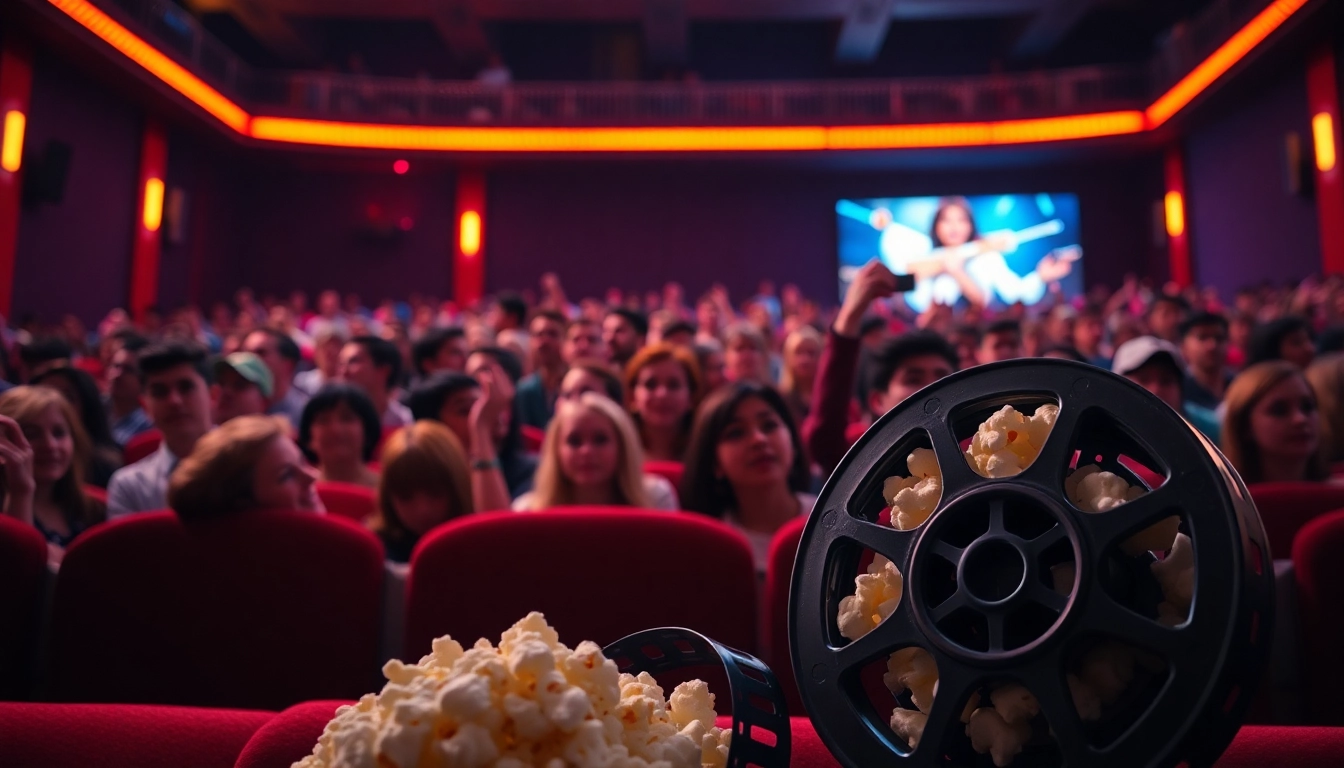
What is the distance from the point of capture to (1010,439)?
611mm

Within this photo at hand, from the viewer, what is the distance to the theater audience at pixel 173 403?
2.69 meters

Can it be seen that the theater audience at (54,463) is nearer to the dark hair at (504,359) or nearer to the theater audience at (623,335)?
the dark hair at (504,359)

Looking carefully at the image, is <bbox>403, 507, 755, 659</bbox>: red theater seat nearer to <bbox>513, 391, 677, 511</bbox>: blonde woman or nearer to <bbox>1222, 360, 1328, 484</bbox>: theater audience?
<bbox>513, 391, 677, 511</bbox>: blonde woman

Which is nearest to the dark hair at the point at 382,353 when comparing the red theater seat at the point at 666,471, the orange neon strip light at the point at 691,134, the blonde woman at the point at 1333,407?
the red theater seat at the point at 666,471

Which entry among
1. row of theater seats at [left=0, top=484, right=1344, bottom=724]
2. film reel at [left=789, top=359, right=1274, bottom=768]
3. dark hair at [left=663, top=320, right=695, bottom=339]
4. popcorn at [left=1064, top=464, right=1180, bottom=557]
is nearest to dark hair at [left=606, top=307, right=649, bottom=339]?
dark hair at [left=663, top=320, right=695, bottom=339]

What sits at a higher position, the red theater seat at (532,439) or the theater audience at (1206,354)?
the theater audience at (1206,354)

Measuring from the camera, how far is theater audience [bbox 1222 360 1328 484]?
8.04ft

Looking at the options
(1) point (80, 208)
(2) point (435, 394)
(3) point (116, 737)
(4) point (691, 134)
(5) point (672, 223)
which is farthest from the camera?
(5) point (672, 223)

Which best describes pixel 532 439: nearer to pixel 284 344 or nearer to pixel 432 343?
Result: pixel 432 343

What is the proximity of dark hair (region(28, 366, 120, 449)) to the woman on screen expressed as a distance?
972cm

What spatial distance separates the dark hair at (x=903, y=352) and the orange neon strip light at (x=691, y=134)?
336 inches

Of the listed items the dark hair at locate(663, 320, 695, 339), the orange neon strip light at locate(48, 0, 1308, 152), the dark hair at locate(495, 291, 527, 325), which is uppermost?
the orange neon strip light at locate(48, 0, 1308, 152)

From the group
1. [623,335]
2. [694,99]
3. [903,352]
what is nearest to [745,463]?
[903,352]

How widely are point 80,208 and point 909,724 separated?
10691 millimetres
